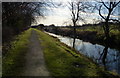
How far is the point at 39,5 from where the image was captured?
35.3 feet

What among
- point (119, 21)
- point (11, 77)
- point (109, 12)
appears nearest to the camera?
point (11, 77)

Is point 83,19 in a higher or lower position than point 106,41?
higher

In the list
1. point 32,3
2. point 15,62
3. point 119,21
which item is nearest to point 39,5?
point 32,3

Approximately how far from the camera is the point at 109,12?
2014cm

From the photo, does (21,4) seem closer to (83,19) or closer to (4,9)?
(4,9)

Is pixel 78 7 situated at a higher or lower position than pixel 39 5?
higher

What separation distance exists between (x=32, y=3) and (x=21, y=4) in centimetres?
82

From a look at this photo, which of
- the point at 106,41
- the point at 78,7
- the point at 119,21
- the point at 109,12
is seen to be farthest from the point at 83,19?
the point at 119,21

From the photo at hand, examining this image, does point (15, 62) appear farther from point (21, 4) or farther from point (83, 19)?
point (83, 19)

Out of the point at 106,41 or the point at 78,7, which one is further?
the point at 78,7

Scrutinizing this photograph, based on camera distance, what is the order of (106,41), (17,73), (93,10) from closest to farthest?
(17,73) < (93,10) < (106,41)

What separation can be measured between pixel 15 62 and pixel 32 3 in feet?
15.2

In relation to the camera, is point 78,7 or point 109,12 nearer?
point 109,12

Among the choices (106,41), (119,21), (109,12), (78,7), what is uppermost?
(78,7)
